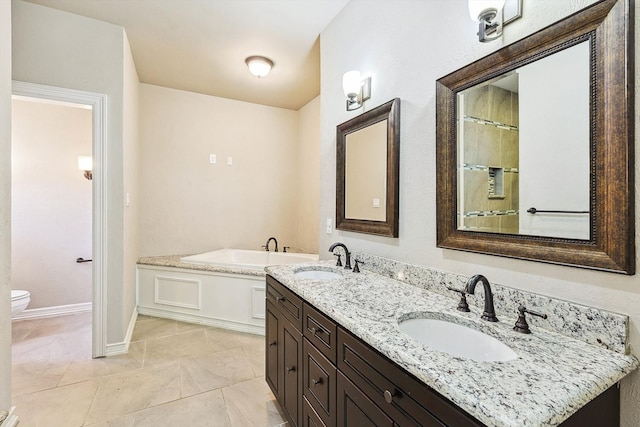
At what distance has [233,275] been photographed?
312cm

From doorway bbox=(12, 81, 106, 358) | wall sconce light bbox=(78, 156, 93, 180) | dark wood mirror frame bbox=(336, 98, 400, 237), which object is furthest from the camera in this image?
wall sconce light bbox=(78, 156, 93, 180)

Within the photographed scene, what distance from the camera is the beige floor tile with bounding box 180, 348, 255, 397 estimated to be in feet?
6.93

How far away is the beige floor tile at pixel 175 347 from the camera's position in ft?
8.13

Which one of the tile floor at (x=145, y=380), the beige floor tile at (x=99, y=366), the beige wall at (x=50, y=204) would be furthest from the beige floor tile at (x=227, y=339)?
the beige wall at (x=50, y=204)

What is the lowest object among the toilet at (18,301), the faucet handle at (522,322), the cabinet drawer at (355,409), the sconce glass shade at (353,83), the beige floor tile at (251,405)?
the beige floor tile at (251,405)

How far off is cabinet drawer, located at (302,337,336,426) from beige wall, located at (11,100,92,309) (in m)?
3.39

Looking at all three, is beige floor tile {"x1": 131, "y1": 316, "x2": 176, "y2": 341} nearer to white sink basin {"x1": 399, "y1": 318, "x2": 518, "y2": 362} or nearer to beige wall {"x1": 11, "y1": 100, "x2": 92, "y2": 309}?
beige wall {"x1": 11, "y1": 100, "x2": 92, "y2": 309}

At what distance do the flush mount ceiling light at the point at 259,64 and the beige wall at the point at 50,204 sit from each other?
208cm

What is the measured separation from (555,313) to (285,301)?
1187 millimetres

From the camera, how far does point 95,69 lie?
2.44m

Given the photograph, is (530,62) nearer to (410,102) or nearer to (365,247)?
(410,102)

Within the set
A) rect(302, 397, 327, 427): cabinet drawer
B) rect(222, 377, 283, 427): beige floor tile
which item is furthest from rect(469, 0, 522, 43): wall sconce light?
rect(222, 377, 283, 427): beige floor tile

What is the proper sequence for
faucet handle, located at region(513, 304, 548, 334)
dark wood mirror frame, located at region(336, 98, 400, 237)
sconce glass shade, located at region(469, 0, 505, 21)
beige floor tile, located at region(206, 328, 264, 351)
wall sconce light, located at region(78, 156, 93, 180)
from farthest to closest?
1. wall sconce light, located at region(78, 156, 93, 180)
2. beige floor tile, located at region(206, 328, 264, 351)
3. dark wood mirror frame, located at region(336, 98, 400, 237)
4. sconce glass shade, located at region(469, 0, 505, 21)
5. faucet handle, located at region(513, 304, 548, 334)

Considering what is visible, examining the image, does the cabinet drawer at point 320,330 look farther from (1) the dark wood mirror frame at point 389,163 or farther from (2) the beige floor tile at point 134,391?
(2) the beige floor tile at point 134,391
